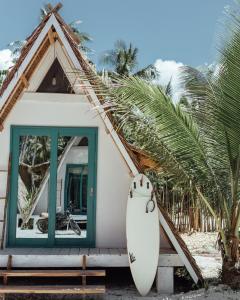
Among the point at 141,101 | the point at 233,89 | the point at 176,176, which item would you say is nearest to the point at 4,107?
the point at 141,101

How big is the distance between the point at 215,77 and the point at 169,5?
7497 millimetres

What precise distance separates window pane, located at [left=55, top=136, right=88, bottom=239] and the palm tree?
4.61ft

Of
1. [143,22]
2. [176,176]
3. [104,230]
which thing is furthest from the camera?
[143,22]

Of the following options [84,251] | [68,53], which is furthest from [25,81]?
[84,251]

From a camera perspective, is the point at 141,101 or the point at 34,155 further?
the point at 34,155

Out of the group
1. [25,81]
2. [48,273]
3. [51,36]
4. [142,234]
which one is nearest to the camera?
[48,273]

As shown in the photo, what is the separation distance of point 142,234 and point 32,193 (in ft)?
7.70

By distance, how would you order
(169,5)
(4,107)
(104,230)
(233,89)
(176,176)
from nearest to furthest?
(233,89) < (176,176) < (4,107) < (104,230) < (169,5)

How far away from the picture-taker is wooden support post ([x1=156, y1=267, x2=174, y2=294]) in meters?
7.48

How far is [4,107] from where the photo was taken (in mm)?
7996

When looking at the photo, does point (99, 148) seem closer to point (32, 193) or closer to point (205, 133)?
point (32, 193)

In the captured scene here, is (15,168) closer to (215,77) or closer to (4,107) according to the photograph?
(4,107)

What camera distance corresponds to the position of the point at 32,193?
332 inches

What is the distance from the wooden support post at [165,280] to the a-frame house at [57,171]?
0.83m
